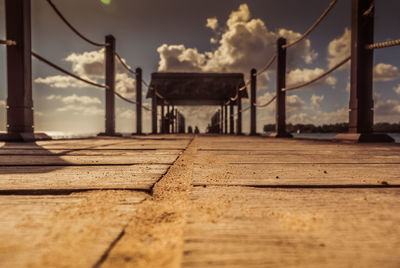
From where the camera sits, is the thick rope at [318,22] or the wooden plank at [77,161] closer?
the wooden plank at [77,161]

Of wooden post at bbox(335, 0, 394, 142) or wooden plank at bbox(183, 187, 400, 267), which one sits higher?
wooden post at bbox(335, 0, 394, 142)

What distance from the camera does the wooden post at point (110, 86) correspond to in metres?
5.58

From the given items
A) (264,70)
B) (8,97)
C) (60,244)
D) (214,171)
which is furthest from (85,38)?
(60,244)

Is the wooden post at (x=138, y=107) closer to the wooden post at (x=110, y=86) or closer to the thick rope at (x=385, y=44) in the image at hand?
the wooden post at (x=110, y=86)

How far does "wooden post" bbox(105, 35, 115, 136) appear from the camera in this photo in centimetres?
558

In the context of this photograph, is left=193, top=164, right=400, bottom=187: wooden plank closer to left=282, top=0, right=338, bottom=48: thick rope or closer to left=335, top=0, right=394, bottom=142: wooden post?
left=335, top=0, right=394, bottom=142: wooden post

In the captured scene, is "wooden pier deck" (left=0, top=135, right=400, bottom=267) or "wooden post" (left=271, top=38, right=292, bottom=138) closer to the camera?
"wooden pier deck" (left=0, top=135, right=400, bottom=267)

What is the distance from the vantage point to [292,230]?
0.41 m

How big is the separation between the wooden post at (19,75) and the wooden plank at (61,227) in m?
3.16

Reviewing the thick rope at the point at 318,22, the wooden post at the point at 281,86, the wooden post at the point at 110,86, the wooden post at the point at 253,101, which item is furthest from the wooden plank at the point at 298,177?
the wooden post at the point at 253,101

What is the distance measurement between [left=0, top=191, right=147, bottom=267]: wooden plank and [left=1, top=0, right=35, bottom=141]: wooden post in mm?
3158

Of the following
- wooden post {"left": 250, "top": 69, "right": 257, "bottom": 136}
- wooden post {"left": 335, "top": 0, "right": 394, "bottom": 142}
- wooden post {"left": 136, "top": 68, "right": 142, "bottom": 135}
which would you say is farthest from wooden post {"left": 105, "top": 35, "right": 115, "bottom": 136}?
wooden post {"left": 335, "top": 0, "right": 394, "bottom": 142}

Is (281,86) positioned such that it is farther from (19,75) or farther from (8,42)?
(8,42)

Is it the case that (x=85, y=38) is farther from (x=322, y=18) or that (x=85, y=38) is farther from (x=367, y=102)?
(x=367, y=102)
